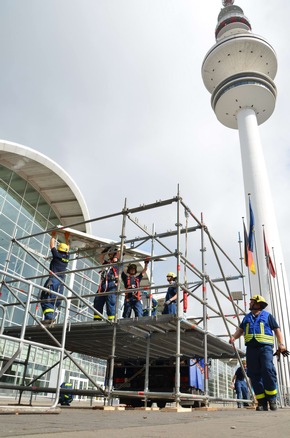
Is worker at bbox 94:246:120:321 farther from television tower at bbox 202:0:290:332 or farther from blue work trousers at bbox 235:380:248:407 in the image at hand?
television tower at bbox 202:0:290:332

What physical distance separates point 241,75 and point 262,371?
119 feet

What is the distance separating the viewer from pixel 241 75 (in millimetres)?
36906

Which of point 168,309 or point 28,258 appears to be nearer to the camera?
point 168,309

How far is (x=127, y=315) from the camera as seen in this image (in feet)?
29.1

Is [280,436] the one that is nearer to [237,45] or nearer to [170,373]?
[170,373]

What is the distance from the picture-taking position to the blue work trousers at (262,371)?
5652mm

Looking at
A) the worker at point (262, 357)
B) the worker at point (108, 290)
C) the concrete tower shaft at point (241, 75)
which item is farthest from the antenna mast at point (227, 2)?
the worker at point (262, 357)

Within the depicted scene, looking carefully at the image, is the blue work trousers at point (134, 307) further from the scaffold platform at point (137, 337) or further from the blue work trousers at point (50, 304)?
the blue work trousers at point (50, 304)

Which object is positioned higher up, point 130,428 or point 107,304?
point 107,304

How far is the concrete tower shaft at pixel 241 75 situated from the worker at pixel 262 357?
3483 cm

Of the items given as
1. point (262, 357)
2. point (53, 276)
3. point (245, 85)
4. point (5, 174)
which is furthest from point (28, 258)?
point (245, 85)

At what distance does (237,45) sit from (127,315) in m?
36.6

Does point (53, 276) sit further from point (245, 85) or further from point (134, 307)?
point (245, 85)

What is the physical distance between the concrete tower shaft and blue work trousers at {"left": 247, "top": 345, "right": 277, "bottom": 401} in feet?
115
